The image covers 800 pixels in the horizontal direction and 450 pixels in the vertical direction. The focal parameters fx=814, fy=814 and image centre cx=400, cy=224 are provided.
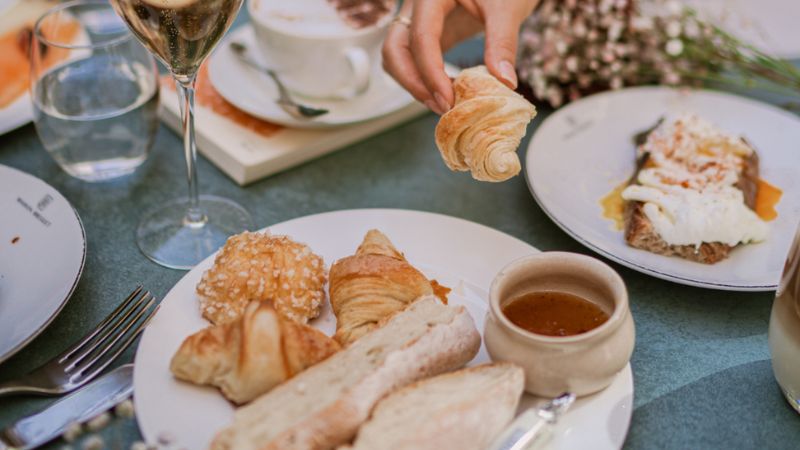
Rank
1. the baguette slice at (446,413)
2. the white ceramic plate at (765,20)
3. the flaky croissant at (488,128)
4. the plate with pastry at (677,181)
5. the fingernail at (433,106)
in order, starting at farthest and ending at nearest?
1. the white ceramic plate at (765,20)
2. the fingernail at (433,106)
3. the plate with pastry at (677,181)
4. the flaky croissant at (488,128)
5. the baguette slice at (446,413)

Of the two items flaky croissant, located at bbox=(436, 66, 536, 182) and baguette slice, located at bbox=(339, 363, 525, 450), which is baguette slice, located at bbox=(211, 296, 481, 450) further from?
flaky croissant, located at bbox=(436, 66, 536, 182)

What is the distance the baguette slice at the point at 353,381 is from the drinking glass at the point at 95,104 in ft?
2.84

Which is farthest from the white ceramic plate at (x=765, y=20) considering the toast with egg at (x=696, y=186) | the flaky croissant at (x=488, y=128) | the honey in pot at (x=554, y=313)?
the honey in pot at (x=554, y=313)

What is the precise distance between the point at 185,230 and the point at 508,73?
0.73 meters

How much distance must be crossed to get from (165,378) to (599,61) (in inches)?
59.0

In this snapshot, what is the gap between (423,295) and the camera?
1330 millimetres

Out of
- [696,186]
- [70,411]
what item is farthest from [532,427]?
[696,186]

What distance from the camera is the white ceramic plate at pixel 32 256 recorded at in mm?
1284

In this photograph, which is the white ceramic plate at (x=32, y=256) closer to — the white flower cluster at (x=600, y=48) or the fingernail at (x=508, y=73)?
the fingernail at (x=508, y=73)

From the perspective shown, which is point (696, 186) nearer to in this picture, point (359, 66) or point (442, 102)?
point (442, 102)

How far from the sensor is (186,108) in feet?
5.01

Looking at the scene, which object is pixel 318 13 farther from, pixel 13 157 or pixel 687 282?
pixel 687 282

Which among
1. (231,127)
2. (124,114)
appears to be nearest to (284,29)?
(231,127)

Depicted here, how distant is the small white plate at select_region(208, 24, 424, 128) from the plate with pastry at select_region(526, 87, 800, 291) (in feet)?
1.36
